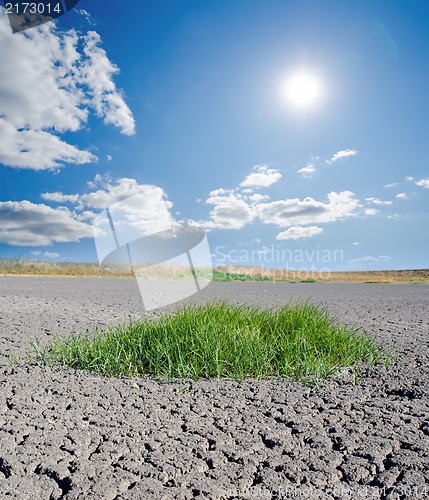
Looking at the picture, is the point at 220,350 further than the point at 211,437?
Yes

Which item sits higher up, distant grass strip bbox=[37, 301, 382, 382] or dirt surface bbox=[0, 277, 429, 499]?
distant grass strip bbox=[37, 301, 382, 382]

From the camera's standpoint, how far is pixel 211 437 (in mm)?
2352

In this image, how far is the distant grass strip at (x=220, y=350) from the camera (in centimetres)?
358

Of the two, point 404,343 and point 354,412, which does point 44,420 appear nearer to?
point 354,412

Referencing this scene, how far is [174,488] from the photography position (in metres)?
1.90

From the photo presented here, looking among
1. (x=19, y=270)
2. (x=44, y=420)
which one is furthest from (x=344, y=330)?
(x=19, y=270)

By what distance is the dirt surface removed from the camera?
6.38 ft

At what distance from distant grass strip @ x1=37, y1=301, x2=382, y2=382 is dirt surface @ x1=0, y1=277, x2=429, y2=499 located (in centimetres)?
22

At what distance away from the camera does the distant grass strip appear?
11.7 ft

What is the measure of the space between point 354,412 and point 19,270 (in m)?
23.1

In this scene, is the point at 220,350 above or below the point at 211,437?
above

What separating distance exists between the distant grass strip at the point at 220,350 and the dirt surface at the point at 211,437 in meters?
0.22

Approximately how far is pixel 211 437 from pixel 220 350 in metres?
1.38

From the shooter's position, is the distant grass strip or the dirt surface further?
the distant grass strip
